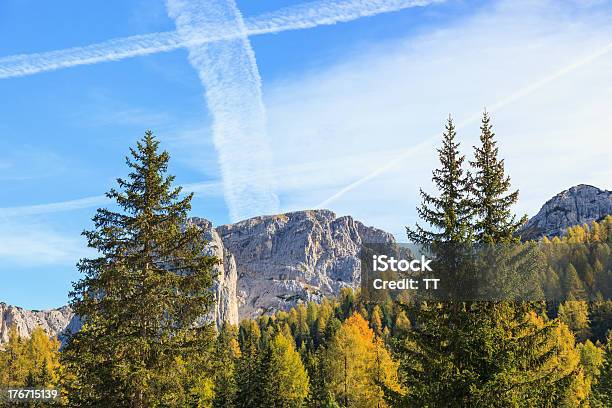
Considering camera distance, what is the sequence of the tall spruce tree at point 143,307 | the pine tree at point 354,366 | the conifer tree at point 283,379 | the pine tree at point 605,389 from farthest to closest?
the conifer tree at point 283,379 < the pine tree at point 605,389 < the pine tree at point 354,366 < the tall spruce tree at point 143,307

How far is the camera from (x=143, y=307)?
60.1ft

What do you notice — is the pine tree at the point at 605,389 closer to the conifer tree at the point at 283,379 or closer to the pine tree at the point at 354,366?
the pine tree at the point at 354,366

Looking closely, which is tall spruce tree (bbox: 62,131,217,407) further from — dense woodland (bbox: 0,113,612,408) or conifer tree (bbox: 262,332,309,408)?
conifer tree (bbox: 262,332,309,408)

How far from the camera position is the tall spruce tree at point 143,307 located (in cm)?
1797

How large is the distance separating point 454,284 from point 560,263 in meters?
122

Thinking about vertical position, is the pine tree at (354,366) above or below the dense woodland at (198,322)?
below

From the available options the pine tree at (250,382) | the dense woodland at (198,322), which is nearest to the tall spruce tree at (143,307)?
the dense woodland at (198,322)

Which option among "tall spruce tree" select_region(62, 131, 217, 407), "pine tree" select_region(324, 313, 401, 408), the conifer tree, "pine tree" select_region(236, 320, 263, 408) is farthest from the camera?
the conifer tree

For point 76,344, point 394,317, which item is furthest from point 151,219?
point 394,317

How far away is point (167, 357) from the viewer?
1834cm

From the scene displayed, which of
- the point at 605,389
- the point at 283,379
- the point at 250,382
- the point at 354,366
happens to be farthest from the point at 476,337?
the point at 283,379

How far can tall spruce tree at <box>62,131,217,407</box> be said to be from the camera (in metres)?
18.0

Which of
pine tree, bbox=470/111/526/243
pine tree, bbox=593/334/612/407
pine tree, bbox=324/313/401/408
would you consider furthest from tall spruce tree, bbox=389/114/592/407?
pine tree, bbox=593/334/612/407

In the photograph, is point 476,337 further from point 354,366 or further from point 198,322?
point 354,366
